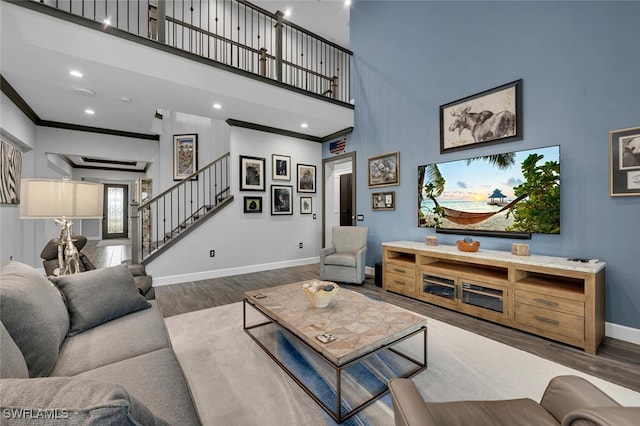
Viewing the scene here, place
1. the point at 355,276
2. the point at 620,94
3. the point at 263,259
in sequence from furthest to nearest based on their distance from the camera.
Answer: the point at 263,259
the point at 355,276
the point at 620,94

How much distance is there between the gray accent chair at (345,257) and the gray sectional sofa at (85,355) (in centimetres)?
272

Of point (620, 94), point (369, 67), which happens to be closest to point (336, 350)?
point (620, 94)

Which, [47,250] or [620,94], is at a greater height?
[620,94]

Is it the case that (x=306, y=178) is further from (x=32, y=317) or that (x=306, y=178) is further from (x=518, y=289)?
(x=32, y=317)

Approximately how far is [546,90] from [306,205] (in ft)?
14.2

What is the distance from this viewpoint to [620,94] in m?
2.57

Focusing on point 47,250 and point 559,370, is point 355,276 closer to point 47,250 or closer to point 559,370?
point 559,370

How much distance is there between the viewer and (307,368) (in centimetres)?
211

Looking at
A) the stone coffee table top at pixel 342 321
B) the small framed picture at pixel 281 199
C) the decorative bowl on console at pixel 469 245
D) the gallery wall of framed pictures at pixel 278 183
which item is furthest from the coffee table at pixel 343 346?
the small framed picture at pixel 281 199

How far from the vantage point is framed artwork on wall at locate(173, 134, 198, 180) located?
19.9ft

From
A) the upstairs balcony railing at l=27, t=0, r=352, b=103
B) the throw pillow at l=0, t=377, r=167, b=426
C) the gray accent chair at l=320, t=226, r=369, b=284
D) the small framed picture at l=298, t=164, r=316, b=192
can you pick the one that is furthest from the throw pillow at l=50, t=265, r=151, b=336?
the small framed picture at l=298, t=164, r=316, b=192

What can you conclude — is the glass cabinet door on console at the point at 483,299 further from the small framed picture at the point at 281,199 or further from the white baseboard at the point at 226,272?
the small framed picture at the point at 281,199

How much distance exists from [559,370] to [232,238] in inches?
184

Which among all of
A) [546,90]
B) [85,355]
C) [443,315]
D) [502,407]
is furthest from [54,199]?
[546,90]
